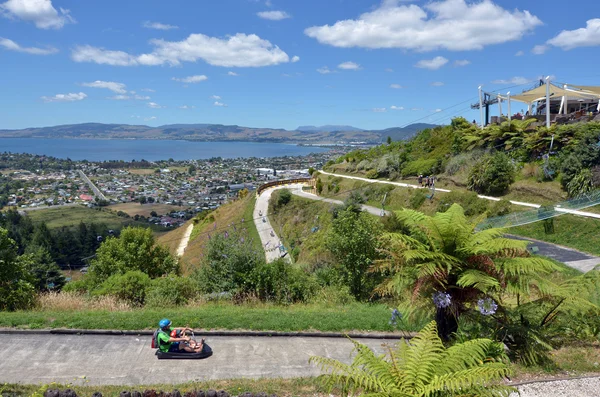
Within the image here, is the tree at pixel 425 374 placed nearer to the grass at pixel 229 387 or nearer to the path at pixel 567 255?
the grass at pixel 229 387

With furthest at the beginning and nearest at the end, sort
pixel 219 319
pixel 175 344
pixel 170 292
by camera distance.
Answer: pixel 170 292, pixel 219 319, pixel 175 344

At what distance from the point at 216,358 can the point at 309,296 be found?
413 cm

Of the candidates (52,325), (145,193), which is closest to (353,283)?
(52,325)

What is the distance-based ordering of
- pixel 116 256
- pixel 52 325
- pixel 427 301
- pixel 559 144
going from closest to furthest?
pixel 427 301, pixel 52 325, pixel 116 256, pixel 559 144

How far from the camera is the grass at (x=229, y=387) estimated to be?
5864 millimetres

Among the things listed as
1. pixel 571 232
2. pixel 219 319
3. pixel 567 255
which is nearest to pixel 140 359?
pixel 219 319

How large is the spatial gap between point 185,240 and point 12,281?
28.9m

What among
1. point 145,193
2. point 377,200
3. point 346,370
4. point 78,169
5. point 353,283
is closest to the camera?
point 346,370

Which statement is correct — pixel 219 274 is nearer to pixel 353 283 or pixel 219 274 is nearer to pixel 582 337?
pixel 353 283

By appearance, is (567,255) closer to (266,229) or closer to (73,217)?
(266,229)

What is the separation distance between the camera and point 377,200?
2961 centimetres

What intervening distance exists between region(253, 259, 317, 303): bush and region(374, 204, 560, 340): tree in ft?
15.2

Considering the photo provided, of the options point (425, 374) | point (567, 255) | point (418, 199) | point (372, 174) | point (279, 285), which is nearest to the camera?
point (425, 374)

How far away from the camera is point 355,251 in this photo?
11.9 meters
